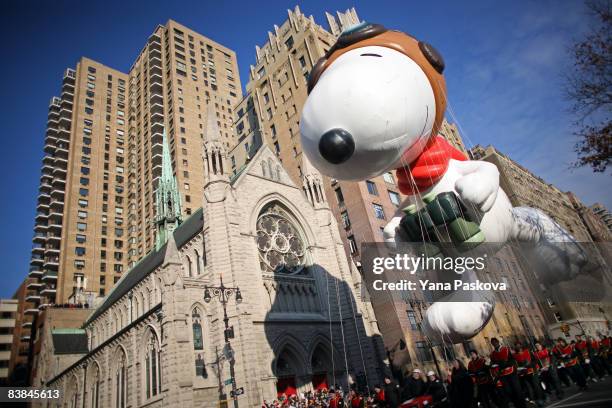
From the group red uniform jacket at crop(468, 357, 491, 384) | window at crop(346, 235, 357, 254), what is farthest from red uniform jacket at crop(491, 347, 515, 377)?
window at crop(346, 235, 357, 254)

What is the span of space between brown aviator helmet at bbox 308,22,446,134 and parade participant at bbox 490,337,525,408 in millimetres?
6388

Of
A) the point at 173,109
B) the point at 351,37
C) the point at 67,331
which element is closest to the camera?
the point at 351,37

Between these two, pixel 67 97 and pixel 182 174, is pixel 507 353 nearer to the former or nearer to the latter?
pixel 182 174

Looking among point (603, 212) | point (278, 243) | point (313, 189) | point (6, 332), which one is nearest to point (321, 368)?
point (278, 243)

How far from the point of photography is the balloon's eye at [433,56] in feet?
23.5

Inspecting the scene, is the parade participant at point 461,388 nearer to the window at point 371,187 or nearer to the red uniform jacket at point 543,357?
the red uniform jacket at point 543,357

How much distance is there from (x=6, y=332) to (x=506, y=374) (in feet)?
253

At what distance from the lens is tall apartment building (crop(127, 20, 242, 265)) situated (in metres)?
62.4

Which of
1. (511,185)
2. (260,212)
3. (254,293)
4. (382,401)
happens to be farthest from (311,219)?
(511,185)

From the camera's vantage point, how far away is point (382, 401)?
11.8 meters

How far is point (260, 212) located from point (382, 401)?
1785 cm

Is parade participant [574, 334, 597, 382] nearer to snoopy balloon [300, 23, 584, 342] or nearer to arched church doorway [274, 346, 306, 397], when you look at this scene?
snoopy balloon [300, 23, 584, 342]

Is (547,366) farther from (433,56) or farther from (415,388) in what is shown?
(433,56)

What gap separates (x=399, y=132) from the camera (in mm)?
6531
